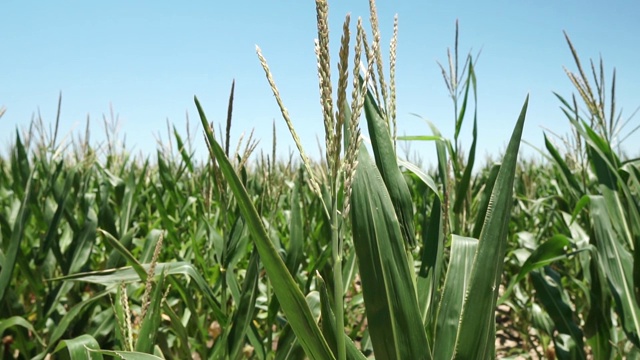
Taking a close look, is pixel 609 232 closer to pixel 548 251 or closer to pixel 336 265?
pixel 548 251

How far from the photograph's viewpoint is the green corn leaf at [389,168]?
35.8 inches

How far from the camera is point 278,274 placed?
653mm

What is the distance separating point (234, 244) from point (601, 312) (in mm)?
1117

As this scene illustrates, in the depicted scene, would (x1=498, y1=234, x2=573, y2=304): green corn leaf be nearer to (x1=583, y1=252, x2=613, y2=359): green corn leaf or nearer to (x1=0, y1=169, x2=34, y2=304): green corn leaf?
(x1=583, y1=252, x2=613, y2=359): green corn leaf

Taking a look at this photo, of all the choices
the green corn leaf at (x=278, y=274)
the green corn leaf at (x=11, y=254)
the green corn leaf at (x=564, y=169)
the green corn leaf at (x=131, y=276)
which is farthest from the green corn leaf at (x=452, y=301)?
the green corn leaf at (x=11, y=254)

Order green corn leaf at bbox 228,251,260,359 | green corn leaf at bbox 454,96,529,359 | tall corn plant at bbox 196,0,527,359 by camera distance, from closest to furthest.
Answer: tall corn plant at bbox 196,0,527,359, green corn leaf at bbox 454,96,529,359, green corn leaf at bbox 228,251,260,359

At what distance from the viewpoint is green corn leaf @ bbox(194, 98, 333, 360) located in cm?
62

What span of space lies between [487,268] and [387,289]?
139mm

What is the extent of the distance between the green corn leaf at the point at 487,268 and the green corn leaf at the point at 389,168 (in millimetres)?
228

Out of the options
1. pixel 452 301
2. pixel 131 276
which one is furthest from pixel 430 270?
pixel 131 276

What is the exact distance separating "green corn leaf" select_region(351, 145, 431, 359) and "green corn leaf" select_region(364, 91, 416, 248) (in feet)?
0.59

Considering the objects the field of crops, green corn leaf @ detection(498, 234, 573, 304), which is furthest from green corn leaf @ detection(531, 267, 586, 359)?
green corn leaf @ detection(498, 234, 573, 304)

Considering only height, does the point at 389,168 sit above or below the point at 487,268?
above

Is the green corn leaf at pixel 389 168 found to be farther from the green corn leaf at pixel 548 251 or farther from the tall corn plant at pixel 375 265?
the green corn leaf at pixel 548 251
